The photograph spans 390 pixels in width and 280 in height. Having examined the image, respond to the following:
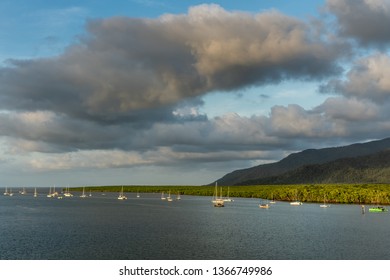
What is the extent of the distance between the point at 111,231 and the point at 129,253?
39176mm

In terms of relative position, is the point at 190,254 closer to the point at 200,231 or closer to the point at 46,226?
the point at 200,231

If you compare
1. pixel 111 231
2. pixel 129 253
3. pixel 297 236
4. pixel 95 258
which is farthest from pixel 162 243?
pixel 297 236

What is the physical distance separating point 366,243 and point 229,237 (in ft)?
107

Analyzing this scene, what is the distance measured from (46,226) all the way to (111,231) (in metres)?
25.0

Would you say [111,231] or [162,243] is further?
[111,231]

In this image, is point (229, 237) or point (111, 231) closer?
point (229, 237)

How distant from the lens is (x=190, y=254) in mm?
85938

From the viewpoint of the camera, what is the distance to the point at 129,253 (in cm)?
8656

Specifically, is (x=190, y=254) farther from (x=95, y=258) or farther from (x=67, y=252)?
(x=67, y=252)
